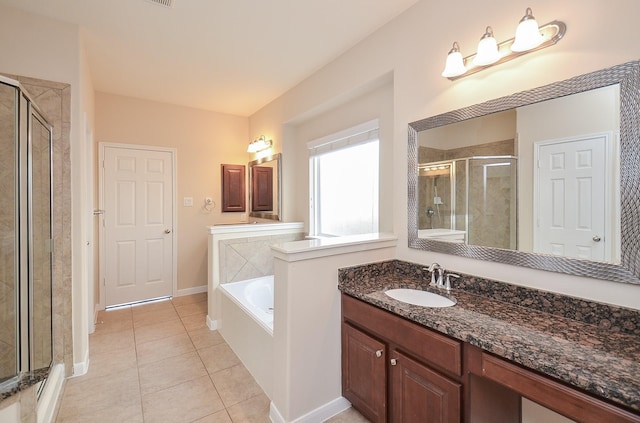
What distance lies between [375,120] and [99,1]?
2117 mm

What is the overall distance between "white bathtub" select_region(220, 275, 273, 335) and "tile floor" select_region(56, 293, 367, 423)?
0.45 meters

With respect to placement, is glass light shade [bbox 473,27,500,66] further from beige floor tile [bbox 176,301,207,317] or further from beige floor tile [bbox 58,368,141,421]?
beige floor tile [bbox 176,301,207,317]

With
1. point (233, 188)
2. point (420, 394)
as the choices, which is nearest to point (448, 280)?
point (420, 394)

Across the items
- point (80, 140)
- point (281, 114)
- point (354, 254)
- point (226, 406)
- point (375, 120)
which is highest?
point (281, 114)

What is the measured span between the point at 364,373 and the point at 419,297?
1.74 ft

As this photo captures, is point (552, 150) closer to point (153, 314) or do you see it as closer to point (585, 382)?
point (585, 382)

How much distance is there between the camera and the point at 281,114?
3576 mm

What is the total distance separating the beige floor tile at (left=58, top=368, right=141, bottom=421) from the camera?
1828 millimetres

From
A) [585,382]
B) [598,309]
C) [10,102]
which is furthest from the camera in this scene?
[10,102]

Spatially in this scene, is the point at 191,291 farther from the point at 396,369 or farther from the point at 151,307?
the point at 396,369

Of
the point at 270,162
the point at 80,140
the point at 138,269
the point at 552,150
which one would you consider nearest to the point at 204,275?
the point at 138,269

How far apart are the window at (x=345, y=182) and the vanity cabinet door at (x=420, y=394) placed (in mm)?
1357

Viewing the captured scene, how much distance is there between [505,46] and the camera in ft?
4.72

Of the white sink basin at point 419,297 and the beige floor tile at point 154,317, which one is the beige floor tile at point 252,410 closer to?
the white sink basin at point 419,297
